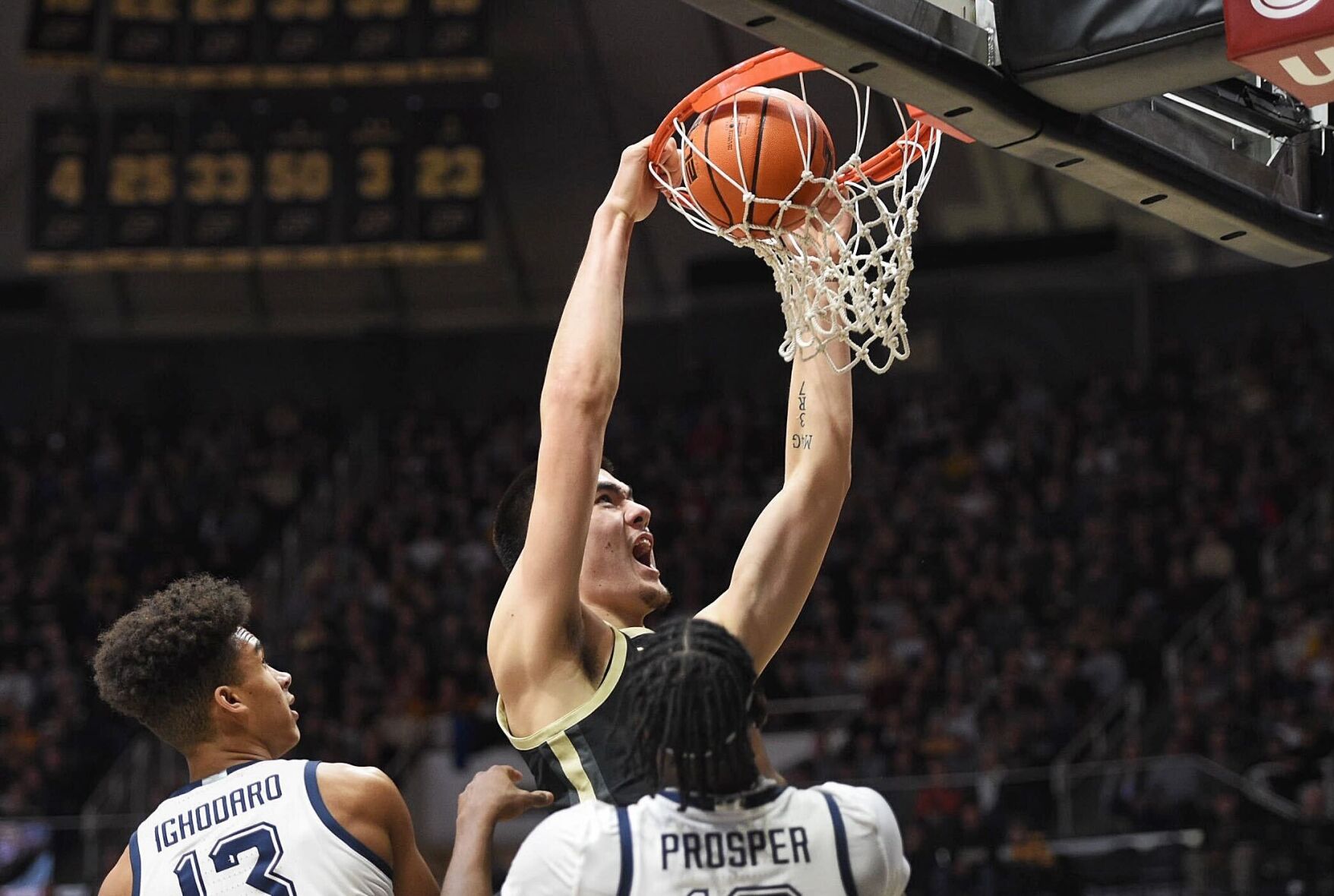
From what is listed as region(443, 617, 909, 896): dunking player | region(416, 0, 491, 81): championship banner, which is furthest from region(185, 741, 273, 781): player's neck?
region(416, 0, 491, 81): championship banner

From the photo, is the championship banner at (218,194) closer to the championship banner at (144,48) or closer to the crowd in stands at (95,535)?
the championship banner at (144,48)

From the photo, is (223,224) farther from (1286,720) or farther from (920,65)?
(920,65)

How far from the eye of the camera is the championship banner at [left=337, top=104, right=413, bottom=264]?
14141mm

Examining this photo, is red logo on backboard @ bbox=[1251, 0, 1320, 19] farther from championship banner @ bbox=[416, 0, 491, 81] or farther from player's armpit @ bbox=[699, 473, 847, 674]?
championship banner @ bbox=[416, 0, 491, 81]

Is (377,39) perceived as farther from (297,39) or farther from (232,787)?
(232,787)

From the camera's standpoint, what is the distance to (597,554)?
10.6ft

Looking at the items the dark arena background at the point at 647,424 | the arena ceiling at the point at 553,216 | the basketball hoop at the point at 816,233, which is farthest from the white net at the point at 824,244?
the arena ceiling at the point at 553,216

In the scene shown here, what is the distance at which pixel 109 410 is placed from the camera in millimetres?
18906

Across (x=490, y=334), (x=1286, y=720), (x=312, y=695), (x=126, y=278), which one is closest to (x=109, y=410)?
(x=126, y=278)

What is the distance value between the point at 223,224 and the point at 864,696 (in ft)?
22.1

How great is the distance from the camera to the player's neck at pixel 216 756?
10.6 ft

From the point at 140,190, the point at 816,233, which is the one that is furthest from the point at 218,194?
the point at 816,233

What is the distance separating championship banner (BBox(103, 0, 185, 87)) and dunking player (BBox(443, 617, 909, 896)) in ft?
43.5

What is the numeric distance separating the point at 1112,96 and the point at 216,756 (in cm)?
231
